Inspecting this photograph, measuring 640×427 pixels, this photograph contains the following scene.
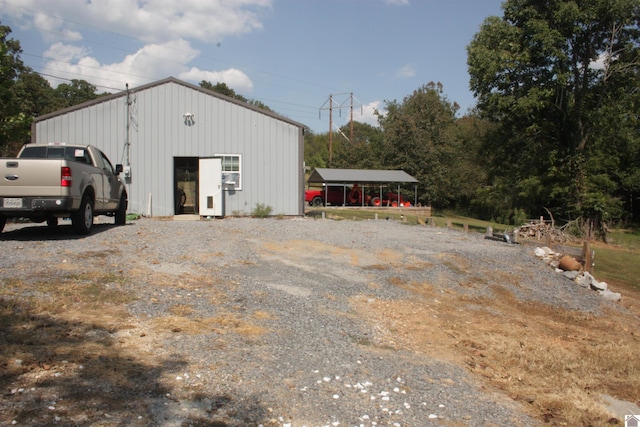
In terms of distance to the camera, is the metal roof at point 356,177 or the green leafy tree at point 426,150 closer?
the metal roof at point 356,177

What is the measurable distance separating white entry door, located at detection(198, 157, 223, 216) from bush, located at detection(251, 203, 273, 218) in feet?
4.29

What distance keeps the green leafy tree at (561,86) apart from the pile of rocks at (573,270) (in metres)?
12.1

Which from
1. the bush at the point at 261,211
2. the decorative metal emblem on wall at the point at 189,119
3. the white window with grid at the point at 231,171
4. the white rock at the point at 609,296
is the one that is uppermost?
the decorative metal emblem on wall at the point at 189,119

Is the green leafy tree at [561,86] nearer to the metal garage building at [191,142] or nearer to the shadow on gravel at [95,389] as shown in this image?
the metal garage building at [191,142]

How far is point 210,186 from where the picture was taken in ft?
61.0

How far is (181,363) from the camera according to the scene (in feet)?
15.0

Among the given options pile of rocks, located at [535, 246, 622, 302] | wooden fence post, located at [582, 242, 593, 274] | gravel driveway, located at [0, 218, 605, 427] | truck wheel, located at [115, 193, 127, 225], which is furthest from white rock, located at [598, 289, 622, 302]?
truck wheel, located at [115, 193, 127, 225]

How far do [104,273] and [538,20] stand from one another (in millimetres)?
23835

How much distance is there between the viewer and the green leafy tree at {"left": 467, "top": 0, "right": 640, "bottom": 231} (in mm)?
23844

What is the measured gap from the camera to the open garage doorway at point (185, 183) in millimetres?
19844

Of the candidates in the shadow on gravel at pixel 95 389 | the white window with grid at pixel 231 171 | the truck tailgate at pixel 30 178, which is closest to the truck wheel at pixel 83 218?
the truck tailgate at pixel 30 178

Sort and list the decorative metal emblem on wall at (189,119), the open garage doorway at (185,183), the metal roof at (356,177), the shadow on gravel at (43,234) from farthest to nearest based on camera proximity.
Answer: the metal roof at (356,177)
the open garage doorway at (185,183)
the decorative metal emblem on wall at (189,119)
the shadow on gravel at (43,234)

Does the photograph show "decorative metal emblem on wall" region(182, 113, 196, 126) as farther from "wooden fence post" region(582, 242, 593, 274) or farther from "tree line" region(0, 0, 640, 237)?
"wooden fence post" region(582, 242, 593, 274)

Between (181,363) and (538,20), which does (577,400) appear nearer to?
(181,363)
